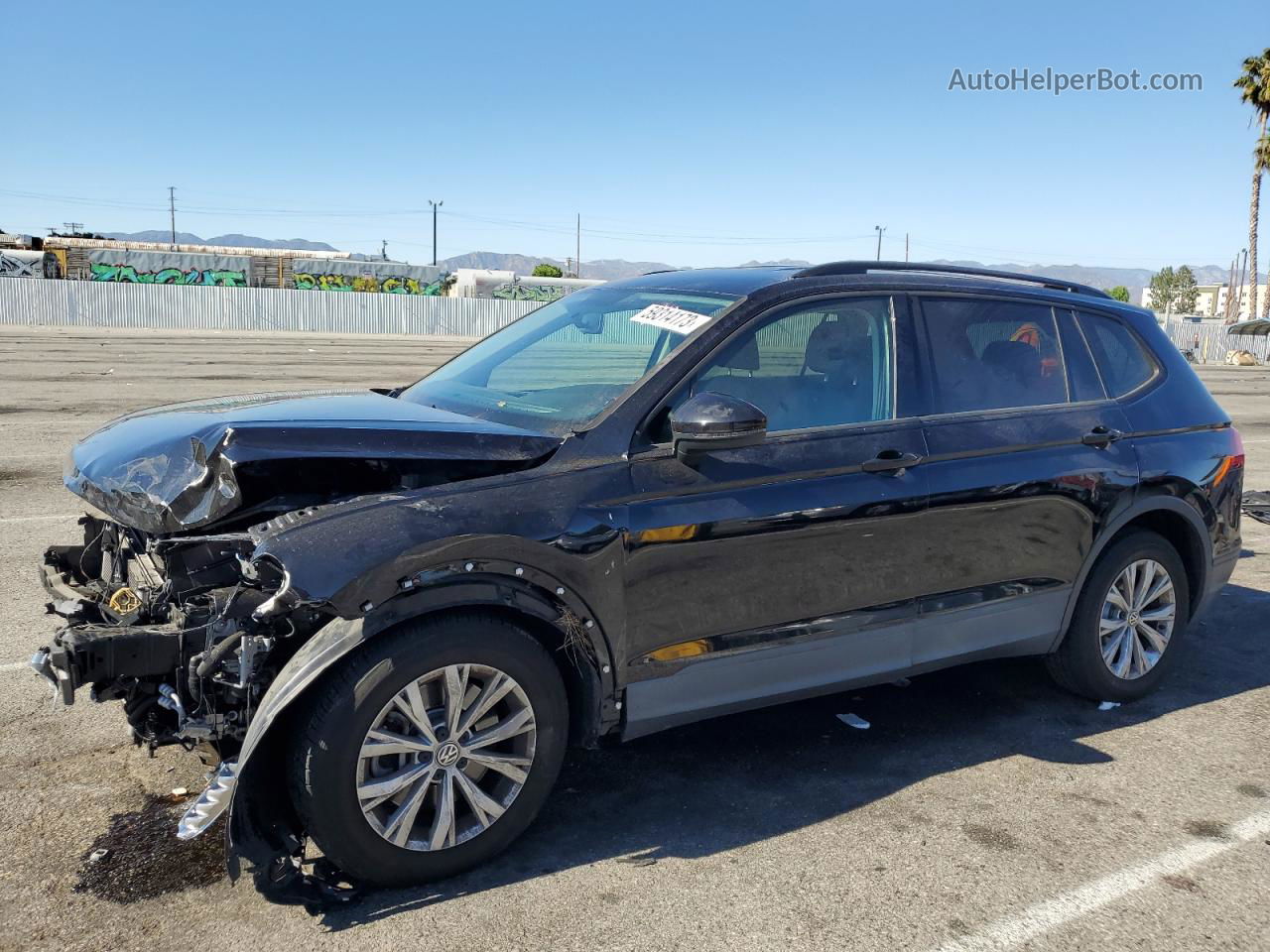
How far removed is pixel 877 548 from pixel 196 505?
2377mm

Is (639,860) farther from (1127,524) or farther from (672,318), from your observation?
(1127,524)

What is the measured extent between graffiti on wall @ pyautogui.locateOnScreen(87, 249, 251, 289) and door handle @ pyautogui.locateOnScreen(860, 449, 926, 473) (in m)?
59.2

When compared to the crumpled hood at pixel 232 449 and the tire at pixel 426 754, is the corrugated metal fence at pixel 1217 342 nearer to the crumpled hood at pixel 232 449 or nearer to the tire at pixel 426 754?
the crumpled hood at pixel 232 449

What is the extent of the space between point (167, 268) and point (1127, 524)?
6328 cm

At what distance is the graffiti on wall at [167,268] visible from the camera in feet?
194

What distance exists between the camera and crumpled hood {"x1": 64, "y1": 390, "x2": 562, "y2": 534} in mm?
3365

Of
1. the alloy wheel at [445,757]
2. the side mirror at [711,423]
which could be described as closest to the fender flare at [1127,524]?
the side mirror at [711,423]

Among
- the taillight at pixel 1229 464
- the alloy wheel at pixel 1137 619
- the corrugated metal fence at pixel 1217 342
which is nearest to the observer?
the alloy wheel at pixel 1137 619

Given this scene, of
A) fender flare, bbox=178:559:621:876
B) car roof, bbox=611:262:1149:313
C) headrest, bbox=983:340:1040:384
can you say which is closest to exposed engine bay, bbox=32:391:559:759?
fender flare, bbox=178:559:621:876

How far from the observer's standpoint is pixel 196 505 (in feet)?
11.1

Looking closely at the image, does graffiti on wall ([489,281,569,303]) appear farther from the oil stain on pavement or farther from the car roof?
the oil stain on pavement

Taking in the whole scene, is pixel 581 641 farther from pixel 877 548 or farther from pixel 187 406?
pixel 187 406

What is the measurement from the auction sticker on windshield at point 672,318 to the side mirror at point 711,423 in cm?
46

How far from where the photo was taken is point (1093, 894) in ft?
11.3
